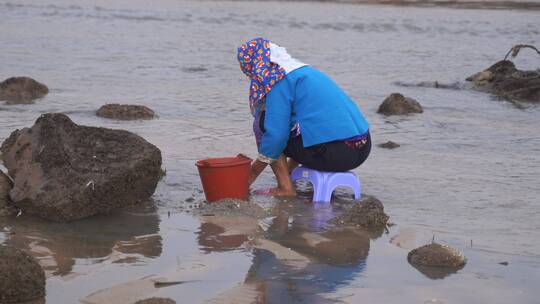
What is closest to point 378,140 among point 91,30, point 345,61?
point 345,61

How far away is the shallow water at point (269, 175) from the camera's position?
4668 millimetres

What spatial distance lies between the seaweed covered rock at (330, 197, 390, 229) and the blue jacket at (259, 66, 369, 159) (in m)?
0.69

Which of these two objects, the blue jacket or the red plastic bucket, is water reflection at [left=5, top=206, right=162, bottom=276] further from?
the blue jacket

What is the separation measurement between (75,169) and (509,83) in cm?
899

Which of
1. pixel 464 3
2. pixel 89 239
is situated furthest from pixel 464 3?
pixel 89 239

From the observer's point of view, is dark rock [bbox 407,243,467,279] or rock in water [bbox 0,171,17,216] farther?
rock in water [bbox 0,171,17,216]

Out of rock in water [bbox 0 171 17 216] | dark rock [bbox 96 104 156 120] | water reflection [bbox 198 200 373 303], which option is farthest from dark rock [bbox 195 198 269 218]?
dark rock [bbox 96 104 156 120]

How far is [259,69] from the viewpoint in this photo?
6316 mm

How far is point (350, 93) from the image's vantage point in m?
12.5

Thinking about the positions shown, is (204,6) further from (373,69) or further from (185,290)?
(185,290)

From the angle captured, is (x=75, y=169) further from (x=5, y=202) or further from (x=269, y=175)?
(x=269, y=175)

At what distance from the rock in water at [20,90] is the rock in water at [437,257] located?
22.5 ft

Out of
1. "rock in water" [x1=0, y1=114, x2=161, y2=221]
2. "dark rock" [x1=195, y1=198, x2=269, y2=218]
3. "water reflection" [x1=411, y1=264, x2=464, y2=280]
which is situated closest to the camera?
"water reflection" [x1=411, y1=264, x2=464, y2=280]

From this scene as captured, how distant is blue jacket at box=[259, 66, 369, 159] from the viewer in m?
6.25
